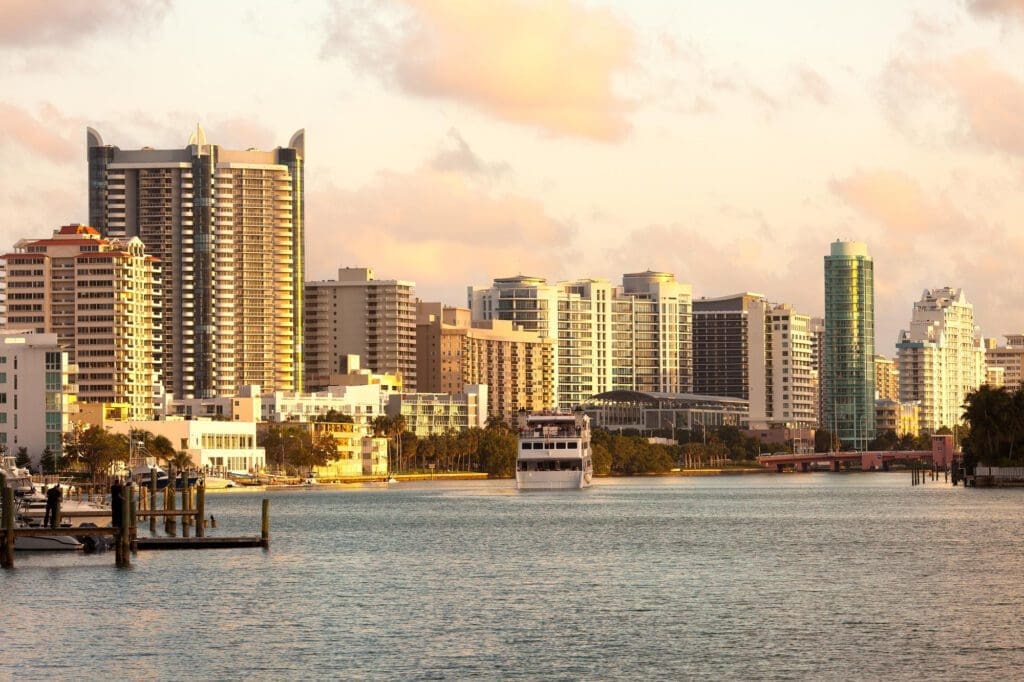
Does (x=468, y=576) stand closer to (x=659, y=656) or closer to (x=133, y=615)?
(x=133, y=615)

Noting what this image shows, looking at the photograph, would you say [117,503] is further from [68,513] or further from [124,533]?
[68,513]

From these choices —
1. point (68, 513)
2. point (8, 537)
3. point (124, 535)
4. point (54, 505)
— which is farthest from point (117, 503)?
point (68, 513)

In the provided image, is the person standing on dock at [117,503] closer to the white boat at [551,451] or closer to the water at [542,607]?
the water at [542,607]

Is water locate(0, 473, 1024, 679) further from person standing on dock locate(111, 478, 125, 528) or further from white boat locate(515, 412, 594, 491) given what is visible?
white boat locate(515, 412, 594, 491)

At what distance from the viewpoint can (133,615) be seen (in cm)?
6419

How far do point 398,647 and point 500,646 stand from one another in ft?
10.1

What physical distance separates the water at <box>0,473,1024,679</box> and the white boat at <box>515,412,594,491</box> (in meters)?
69.9

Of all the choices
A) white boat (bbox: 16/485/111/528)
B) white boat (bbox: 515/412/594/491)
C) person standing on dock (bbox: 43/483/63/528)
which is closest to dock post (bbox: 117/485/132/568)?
person standing on dock (bbox: 43/483/63/528)

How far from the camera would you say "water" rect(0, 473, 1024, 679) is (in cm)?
5309

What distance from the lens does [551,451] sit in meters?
187

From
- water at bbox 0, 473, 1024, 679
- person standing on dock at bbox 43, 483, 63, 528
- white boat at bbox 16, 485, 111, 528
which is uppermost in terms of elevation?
person standing on dock at bbox 43, 483, 63, 528

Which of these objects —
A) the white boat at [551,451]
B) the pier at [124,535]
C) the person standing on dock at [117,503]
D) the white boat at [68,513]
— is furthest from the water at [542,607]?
the white boat at [551,451]

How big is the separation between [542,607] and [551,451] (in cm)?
12042

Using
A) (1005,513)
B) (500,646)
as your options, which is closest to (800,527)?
(1005,513)
